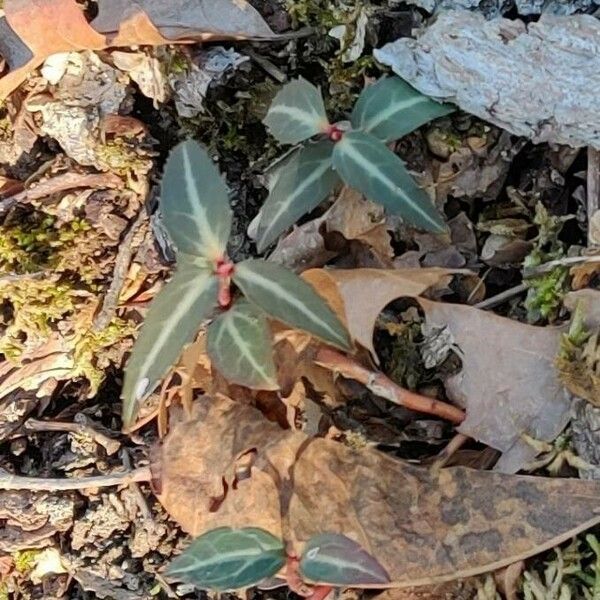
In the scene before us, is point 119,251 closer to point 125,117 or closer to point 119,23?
point 125,117

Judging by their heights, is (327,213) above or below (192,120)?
below

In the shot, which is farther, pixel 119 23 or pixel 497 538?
pixel 119 23

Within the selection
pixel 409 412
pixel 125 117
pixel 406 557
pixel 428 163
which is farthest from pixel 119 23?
pixel 406 557

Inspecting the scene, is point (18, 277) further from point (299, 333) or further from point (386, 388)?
point (386, 388)

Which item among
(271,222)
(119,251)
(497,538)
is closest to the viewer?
(497,538)

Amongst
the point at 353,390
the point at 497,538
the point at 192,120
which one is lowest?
the point at 497,538

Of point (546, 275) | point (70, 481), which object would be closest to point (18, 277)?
point (70, 481)
